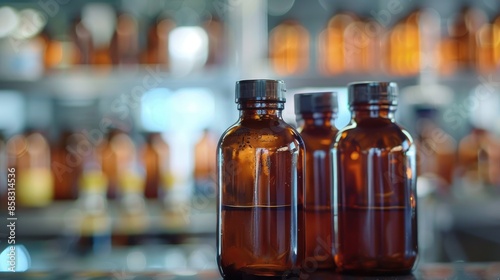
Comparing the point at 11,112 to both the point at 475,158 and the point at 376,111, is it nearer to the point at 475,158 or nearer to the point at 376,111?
the point at 475,158

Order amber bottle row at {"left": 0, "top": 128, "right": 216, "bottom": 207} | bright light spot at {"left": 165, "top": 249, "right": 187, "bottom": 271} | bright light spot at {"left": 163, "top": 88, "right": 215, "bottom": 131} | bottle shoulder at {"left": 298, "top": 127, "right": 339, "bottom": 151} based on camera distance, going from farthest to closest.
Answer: bright light spot at {"left": 163, "top": 88, "right": 215, "bottom": 131} < amber bottle row at {"left": 0, "top": 128, "right": 216, "bottom": 207} < bright light spot at {"left": 165, "top": 249, "right": 187, "bottom": 271} < bottle shoulder at {"left": 298, "top": 127, "right": 339, "bottom": 151}

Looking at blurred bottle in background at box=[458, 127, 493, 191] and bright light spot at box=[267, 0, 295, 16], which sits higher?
bright light spot at box=[267, 0, 295, 16]

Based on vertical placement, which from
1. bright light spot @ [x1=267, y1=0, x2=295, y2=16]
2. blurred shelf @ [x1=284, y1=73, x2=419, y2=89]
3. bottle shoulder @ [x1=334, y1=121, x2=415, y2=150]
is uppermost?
bright light spot @ [x1=267, y1=0, x2=295, y2=16]

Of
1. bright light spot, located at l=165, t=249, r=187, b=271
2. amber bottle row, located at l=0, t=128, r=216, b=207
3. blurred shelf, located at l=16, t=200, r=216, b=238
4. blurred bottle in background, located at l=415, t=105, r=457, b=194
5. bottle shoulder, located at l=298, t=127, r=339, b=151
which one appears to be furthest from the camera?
blurred bottle in background, located at l=415, t=105, r=457, b=194

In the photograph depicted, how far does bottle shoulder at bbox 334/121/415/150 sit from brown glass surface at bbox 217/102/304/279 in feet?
0.19

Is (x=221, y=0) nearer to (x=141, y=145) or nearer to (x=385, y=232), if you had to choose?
(x=141, y=145)

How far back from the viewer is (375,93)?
61cm

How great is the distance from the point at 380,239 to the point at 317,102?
0.48 feet

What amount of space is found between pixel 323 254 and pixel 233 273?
11 centimetres

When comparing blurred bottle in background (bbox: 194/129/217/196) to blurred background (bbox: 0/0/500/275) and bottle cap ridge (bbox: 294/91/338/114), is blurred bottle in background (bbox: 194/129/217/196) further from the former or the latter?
bottle cap ridge (bbox: 294/91/338/114)

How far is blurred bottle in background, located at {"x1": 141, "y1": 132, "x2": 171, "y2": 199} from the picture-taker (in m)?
2.37

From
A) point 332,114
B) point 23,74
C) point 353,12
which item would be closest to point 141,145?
point 23,74

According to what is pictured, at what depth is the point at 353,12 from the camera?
2.52 metres

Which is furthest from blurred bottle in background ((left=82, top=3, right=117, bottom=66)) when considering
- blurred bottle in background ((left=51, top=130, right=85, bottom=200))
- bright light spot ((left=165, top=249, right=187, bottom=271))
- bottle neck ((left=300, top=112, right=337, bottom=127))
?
bottle neck ((left=300, top=112, right=337, bottom=127))
